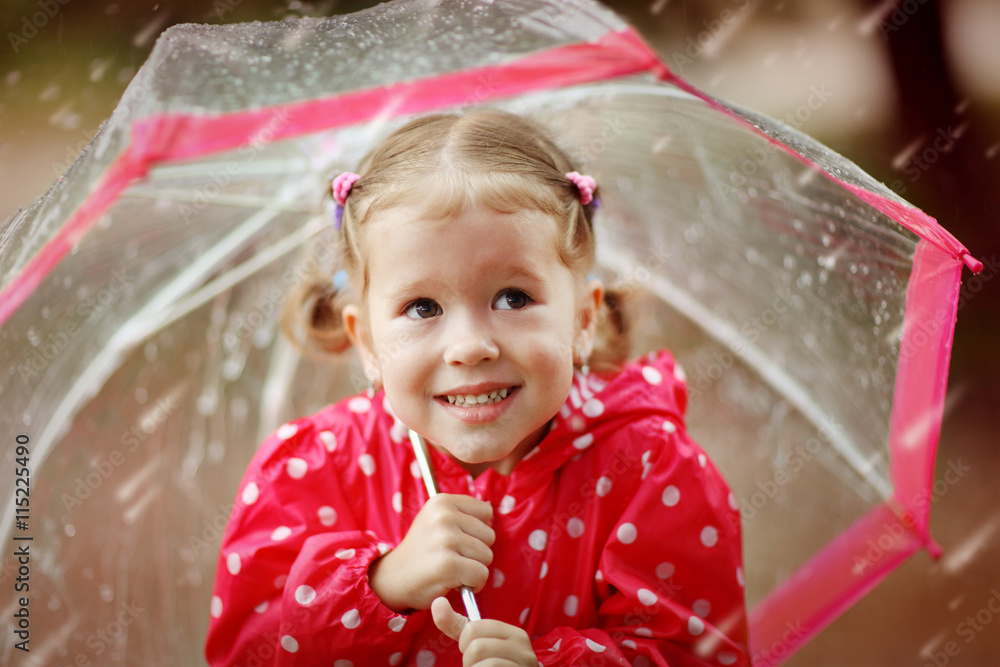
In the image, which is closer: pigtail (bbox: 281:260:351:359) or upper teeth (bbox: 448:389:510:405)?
upper teeth (bbox: 448:389:510:405)

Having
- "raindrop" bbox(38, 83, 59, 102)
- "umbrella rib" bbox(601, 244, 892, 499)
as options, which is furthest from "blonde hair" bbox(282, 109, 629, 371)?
"raindrop" bbox(38, 83, 59, 102)

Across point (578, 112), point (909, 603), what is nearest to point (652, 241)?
point (578, 112)

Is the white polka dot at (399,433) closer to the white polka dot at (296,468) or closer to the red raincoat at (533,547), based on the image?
the red raincoat at (533,547)

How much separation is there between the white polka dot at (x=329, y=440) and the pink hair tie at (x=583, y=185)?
551 millimetres

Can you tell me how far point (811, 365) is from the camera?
157cm

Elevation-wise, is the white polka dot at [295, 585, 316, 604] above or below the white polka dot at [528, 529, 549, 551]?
below

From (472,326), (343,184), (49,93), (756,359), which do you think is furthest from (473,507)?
(49,93)

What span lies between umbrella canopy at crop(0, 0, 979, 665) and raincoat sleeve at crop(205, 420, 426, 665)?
8.8 inches

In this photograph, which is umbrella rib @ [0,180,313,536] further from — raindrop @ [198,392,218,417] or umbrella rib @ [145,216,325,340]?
raindrop @ [198,392,218,417]

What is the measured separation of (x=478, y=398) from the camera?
1.19 meters

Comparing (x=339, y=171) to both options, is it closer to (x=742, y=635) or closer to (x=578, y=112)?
(x=578, y=112)

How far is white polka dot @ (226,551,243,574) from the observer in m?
1.31

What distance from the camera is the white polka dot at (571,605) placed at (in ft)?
4.37

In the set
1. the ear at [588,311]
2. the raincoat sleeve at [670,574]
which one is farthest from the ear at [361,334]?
the raincoat sleeve at [670,574]
